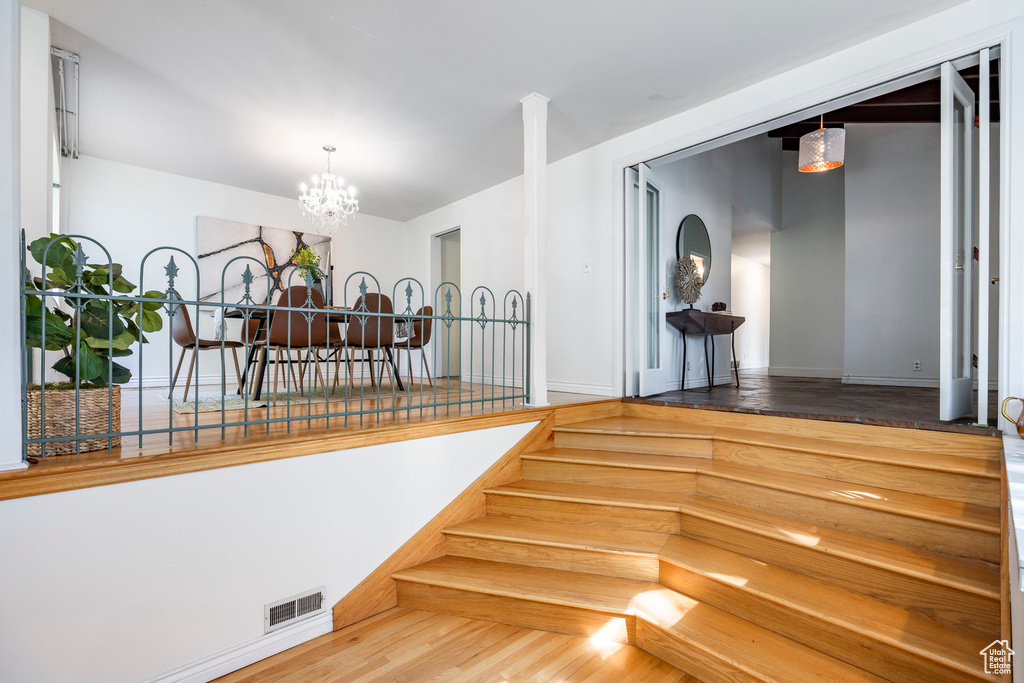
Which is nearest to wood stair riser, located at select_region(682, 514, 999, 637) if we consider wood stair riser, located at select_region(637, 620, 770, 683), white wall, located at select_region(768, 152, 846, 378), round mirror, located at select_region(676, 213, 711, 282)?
wood stair riser, located at select_region(637, 620, 770, 683)

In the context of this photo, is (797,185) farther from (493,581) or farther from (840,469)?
(493,581)

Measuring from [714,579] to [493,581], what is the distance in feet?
3.11

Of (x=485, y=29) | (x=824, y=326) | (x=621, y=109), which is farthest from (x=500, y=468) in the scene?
(x=824, y=326)

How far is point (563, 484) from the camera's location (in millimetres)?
2832

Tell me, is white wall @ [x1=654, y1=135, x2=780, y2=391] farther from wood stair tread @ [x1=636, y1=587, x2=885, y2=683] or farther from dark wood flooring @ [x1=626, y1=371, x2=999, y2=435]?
wood stair tread @ [x1=636, y1=587, x2=885, y2=683]

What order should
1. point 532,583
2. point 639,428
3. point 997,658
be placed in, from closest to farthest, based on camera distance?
point 997,658, point 532,583, point 639,428

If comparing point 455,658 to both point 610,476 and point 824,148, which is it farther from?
point 824,148

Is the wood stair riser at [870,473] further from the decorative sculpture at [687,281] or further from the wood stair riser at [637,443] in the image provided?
the decorative sculpture at [687,281]

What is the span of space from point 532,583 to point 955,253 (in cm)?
279

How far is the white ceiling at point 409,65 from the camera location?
8.27ft

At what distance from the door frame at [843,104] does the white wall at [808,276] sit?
4044mm

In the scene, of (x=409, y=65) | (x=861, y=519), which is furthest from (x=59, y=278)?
(x=861, y=519)

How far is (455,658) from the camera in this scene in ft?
6.20

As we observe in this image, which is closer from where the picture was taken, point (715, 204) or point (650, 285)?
point (650, 285)
